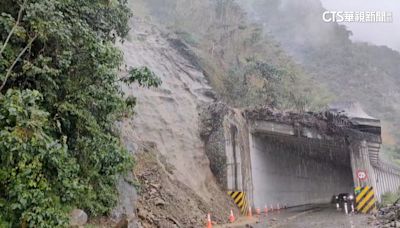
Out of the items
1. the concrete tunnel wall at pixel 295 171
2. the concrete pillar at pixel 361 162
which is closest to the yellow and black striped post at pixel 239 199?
the concrete tunnel wall at pixel 295 171

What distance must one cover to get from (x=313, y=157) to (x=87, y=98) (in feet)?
69.1

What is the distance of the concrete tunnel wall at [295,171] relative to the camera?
20.9 metres

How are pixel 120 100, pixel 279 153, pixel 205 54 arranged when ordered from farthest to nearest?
pixel 205 54, pixel 279 153, pixel 120 100

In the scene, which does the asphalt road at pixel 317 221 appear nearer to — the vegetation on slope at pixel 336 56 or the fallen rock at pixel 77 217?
the fallen rock at pixel 77 217

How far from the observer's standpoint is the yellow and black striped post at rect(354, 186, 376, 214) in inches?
651

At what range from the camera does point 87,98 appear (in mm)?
8250

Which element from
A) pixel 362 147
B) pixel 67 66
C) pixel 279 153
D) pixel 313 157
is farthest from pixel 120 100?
pixel 313 157

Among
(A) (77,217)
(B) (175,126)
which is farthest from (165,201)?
→ (B) (175,126)

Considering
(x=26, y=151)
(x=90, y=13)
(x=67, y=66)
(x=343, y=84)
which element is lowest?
(x=26, y=151)

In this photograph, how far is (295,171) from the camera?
996 inches

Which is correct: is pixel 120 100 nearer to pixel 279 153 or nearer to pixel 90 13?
pixel 90 13

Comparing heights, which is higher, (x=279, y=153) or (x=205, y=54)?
(x=205, y=54)

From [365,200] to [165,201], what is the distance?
9499mm

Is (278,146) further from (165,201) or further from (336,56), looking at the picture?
(336,56)
